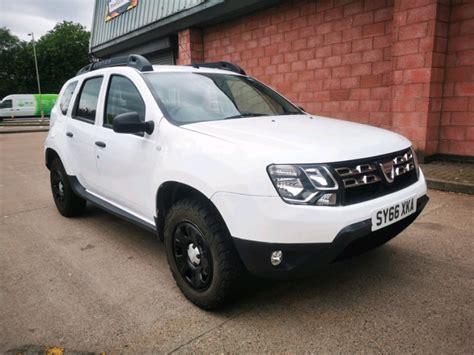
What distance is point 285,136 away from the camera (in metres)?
2.56

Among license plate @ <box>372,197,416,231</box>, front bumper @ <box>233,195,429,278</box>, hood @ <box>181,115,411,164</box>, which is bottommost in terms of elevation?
front bumper @ <box>233,195,429,278</box>

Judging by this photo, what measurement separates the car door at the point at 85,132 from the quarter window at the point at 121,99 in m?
A: 0.18

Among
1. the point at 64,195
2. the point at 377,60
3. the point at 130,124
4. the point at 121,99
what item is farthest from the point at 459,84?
the point at 64,195

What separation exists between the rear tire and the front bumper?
3.12 m

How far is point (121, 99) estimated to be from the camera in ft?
11.8

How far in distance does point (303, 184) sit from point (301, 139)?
38 cm

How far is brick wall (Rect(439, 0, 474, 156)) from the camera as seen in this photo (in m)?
6.21

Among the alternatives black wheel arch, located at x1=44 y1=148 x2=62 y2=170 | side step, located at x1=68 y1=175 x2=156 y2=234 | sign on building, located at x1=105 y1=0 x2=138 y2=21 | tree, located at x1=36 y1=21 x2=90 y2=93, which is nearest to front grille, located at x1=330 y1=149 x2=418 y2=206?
side step, located at x1=68 y1=175 x2=156 y2=234

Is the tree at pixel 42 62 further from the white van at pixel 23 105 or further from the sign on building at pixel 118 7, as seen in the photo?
the sign on building at pixel 118 7

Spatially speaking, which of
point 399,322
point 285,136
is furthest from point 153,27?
point 399,322

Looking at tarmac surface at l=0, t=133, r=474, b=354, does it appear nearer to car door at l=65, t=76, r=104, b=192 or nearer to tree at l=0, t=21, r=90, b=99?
car door at l=65, t=76, r=104, b=192

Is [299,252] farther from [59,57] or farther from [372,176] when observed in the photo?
[59,57]

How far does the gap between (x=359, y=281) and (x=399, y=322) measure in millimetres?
566

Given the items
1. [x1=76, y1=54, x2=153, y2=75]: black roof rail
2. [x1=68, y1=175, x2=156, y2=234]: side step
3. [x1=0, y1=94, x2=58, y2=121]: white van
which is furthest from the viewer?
[x1=0, y1=94, x2=58, y2=121]: white van
